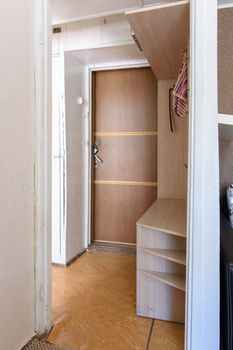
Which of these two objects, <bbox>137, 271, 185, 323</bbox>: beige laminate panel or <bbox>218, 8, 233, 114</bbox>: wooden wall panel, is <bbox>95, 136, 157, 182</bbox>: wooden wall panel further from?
<bbox>137, 271, 185, 323</bbox>: beige laminate panel

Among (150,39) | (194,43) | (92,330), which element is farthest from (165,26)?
(92,330)

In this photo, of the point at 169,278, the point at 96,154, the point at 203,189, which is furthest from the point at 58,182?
the point at 203,189

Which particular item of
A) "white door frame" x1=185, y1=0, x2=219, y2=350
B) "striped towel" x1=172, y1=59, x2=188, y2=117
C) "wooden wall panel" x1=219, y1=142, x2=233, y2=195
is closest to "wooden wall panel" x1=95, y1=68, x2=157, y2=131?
"striped towel" x1=172, y1=59, x2=188, y2=117

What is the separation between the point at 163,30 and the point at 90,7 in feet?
1.70

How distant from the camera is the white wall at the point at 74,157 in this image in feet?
8.22

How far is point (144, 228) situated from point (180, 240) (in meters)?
0.24

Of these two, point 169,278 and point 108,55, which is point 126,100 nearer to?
point 108,55

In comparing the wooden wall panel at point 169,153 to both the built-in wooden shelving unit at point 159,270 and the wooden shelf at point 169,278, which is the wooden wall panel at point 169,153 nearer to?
the built-in wooden shelving unit at point 159,270

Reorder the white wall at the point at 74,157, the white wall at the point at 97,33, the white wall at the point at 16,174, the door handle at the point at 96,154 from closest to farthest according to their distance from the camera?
the white wall at the point at 16,174 < the white wall at the point at 97,33 < the white wall at the point at 74,157 < the door handle at the point at 96,154

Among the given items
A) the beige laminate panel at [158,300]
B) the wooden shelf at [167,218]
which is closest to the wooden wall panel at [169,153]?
the wooden shelf at [167,218]

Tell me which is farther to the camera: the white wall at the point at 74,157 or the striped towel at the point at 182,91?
the white wall at the point at 74,157

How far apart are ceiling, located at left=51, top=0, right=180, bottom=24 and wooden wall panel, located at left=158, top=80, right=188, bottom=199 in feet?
3.29

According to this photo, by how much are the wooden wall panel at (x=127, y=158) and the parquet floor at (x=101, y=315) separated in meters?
0.97

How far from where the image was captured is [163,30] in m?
1.51
